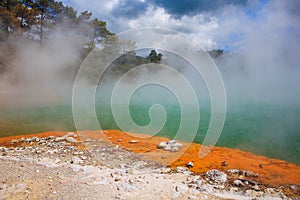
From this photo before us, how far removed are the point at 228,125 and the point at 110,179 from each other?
7.35 metres

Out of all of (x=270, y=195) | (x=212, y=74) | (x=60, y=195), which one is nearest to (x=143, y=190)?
(x=60, y=195)

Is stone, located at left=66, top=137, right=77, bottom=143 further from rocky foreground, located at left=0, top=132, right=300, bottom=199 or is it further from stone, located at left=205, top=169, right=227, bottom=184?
stone, located at left=205, top=169, right=227, bottom=184

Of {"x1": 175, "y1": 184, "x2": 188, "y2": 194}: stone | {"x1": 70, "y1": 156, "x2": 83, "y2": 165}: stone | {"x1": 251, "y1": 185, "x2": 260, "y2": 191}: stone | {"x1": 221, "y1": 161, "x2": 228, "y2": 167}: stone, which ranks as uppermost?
{"x1": 70, "y1": 156, "x2": 83, "y2": 165}: stone

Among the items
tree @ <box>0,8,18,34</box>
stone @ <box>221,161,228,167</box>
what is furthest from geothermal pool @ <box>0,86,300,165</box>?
tree @ <box>0,8,18,34</box>

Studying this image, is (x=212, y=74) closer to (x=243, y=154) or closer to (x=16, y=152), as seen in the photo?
(x=243, y=154)

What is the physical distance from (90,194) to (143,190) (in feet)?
2.99

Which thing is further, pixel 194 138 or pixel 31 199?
pixel 194 138

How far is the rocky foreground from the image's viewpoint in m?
3.37

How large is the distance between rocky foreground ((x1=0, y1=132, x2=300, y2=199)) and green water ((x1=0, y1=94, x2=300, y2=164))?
2863mm

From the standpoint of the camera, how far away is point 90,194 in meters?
3.29

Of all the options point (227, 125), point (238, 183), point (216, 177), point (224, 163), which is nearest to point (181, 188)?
point (216, 177)

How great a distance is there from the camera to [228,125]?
9641 millimetres

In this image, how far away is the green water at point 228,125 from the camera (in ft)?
23.3

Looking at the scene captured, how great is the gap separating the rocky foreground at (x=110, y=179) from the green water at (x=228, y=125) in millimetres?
2863
